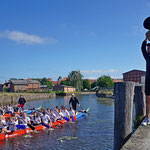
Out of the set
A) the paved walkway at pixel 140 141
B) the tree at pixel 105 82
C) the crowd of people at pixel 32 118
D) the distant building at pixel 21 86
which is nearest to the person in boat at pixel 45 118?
the crowd of people at pixel 32 118

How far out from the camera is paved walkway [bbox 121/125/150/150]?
3391 millimetres

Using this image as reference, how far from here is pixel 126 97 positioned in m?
4.40

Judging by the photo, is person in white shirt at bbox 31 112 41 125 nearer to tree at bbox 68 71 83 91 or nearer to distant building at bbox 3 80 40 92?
distant building at bbox 3 80 40 92

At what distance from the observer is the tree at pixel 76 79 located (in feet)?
352

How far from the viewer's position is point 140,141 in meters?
3.73

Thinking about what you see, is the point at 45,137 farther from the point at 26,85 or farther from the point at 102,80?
the point at 102,80

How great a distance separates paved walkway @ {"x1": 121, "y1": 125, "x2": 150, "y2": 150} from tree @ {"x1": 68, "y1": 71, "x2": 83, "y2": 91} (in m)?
101

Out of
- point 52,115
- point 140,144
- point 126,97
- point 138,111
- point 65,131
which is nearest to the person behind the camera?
point 140,144

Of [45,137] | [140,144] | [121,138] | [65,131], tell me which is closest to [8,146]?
[45,137]

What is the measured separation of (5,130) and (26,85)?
78.2 m

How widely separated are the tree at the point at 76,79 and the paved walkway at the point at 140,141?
332 ft

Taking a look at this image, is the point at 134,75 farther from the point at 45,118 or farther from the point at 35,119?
the point at 35,119

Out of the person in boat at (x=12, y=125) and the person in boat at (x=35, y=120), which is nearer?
the person in boat at (x=12, y=125)

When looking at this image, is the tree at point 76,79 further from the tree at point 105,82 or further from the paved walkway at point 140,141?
the paved walkway at point 140,141
